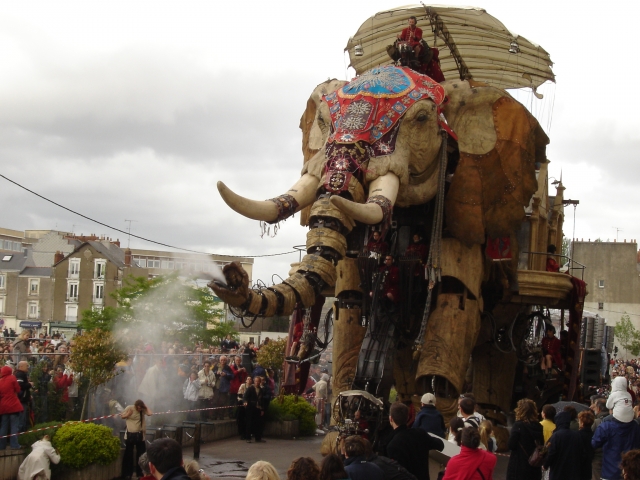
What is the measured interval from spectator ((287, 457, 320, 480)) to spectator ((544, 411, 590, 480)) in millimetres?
3885

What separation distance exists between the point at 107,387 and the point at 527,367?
669 centimetres

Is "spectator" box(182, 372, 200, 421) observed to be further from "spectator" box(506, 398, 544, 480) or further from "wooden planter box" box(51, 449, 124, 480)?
"spectator" box(506, 398, 544, 480)

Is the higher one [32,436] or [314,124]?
[314,124]

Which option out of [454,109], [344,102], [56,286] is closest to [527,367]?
[454,109]

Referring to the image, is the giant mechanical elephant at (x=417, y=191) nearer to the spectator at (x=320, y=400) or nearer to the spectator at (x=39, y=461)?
the spectator at (x=39, y=461)

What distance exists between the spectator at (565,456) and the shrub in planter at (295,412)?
29.6 ft

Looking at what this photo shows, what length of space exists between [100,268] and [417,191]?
59286mm

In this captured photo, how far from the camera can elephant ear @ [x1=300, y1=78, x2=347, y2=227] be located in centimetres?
1268

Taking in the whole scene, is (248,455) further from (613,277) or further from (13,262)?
(13,262)

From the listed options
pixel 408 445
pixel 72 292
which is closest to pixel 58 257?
pixel 72 292

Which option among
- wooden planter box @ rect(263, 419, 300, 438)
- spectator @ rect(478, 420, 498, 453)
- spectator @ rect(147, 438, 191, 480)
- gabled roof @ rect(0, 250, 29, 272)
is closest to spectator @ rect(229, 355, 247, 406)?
wooden planter box @ rect(263, 419, 300, 438)

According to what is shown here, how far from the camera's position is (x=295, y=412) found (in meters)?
18.1

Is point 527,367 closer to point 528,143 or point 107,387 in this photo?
point 528,143

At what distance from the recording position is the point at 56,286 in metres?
73.7
